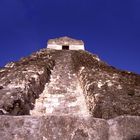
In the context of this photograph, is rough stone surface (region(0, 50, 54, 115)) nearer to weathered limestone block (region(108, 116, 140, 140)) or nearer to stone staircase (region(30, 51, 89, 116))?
stone staircase (region(30, 51, 89, 116))

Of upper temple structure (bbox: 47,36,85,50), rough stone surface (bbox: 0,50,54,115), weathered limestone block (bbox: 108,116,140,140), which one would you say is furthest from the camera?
upper temple structure (bbox: 47,36,85,50)

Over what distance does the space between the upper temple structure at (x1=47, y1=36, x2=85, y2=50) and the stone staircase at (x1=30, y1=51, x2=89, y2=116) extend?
10.2 meters

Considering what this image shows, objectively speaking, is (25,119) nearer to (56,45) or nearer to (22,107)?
(22,107)

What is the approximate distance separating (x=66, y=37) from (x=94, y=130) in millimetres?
19825

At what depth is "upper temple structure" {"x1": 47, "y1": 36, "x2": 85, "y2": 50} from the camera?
21484 mm

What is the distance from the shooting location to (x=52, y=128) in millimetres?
3568

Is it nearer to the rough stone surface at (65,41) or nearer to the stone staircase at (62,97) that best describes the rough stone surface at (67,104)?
the stone staircase at (62,97)

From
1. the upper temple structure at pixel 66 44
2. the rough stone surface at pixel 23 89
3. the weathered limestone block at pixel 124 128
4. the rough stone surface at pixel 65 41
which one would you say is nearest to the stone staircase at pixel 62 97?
the rough stone surface at pixel 23 89

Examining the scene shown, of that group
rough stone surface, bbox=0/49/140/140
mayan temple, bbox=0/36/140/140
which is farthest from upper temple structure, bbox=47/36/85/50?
rough stone surface, bbox=0/49/140/140

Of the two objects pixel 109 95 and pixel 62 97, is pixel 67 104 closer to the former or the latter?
pixel 62 97

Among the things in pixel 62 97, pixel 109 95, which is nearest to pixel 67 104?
pixel 62 97

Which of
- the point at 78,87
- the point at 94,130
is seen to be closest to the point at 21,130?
the point at 94,130

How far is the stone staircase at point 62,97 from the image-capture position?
7.25 meters

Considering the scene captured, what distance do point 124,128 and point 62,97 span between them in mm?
4654
